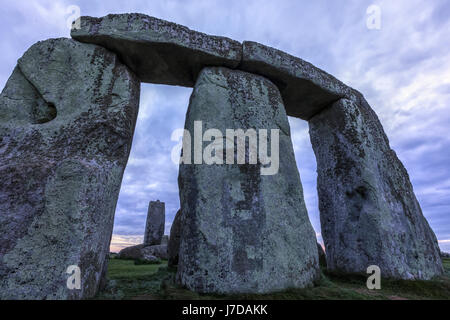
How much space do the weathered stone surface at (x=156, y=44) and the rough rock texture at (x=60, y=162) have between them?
20 cm

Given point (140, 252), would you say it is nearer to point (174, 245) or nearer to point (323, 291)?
point (174, 245)

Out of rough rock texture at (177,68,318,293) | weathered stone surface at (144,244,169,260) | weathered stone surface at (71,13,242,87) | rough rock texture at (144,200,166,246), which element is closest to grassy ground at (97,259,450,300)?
rough rock texture at (177,68,318,293)

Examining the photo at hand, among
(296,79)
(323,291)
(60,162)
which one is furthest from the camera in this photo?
(296,79)

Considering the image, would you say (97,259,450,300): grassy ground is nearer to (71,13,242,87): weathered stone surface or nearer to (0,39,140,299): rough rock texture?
(0,39,140,299): rough rock texture

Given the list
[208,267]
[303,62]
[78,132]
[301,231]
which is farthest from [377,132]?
[78,132]

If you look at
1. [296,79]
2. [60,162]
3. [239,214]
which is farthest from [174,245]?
[296,79]

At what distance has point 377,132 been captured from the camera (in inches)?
Result: 177

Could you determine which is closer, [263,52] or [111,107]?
[111,107]

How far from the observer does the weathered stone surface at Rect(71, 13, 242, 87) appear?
316 cm

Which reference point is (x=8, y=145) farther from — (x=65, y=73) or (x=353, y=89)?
(x=353, y=89)

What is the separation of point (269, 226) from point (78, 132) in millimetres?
2287

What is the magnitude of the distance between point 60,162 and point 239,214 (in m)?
1.87

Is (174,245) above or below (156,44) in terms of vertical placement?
below

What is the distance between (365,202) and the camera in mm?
3756
